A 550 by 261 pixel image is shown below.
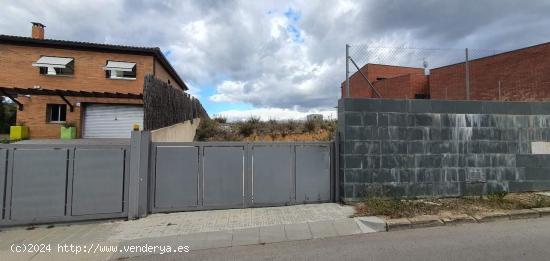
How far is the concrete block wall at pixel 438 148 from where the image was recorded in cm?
797

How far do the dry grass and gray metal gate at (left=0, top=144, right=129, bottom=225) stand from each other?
17.6 ft

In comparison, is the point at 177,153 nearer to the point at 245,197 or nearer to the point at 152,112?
the point at 245,197

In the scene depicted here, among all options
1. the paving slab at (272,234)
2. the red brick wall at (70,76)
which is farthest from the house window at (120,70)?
the paving slab at (272,234)

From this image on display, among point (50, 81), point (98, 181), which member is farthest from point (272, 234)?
point (50, 81)

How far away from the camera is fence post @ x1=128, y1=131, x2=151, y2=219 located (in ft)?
23.1

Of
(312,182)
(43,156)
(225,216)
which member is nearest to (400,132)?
(312,182)

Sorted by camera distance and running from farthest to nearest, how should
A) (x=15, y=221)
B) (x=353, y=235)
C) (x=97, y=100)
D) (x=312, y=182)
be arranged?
(x=97, y=100) < (x=312, y=182) < (x=15, y=221) < (x=353, y=235)

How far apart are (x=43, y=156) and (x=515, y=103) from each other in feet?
38.4

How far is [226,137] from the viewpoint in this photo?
17172mm

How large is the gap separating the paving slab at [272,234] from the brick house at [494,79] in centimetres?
1025

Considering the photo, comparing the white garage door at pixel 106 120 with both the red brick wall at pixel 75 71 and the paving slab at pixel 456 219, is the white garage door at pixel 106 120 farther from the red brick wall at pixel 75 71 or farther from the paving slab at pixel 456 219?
the paving slab at pixel 456 219

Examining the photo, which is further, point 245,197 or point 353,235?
point 245,197

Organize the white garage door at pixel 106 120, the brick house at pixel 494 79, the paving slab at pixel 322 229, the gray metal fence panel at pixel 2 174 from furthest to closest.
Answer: the white garage door at pixel 106 120, the brick house at pixel 494 79, the gray metal fence panel at pixel 2 174, the paving slab at pixel 322 229

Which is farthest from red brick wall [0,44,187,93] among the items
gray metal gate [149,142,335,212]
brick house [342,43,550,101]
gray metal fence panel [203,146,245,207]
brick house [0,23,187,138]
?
gray metal fence panel [203,146,245,207]
